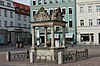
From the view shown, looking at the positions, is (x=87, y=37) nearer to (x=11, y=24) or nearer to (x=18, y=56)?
(x=11, y=24)

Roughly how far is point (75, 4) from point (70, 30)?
625 centimetres

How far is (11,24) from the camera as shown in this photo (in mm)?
69062

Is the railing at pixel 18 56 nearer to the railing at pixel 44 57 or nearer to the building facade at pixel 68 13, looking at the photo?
the railing at pixel 44 57

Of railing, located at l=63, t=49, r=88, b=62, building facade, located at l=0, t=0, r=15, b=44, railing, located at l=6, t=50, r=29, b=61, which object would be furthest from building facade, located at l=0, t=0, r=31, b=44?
railing, located at l=63, t=49, r=88, b=62

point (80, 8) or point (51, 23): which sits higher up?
point (80, 8)

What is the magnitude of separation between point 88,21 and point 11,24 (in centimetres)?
2165

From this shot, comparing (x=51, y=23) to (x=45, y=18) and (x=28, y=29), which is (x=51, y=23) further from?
(x=28, y=29)

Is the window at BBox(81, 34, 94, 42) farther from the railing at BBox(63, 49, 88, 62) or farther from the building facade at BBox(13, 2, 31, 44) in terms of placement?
the railing at BBox(63, 49, 88, 62)

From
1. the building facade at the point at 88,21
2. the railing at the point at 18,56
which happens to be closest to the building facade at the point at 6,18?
the building facade at the point at 88,21

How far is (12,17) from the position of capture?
69312mm

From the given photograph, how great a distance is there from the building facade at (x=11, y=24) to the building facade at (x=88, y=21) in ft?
52.5

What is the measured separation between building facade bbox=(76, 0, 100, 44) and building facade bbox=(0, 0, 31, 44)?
1601 centimetres

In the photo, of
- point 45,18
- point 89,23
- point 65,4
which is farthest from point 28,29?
point 45,18

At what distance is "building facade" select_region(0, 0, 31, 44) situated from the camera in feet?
212
